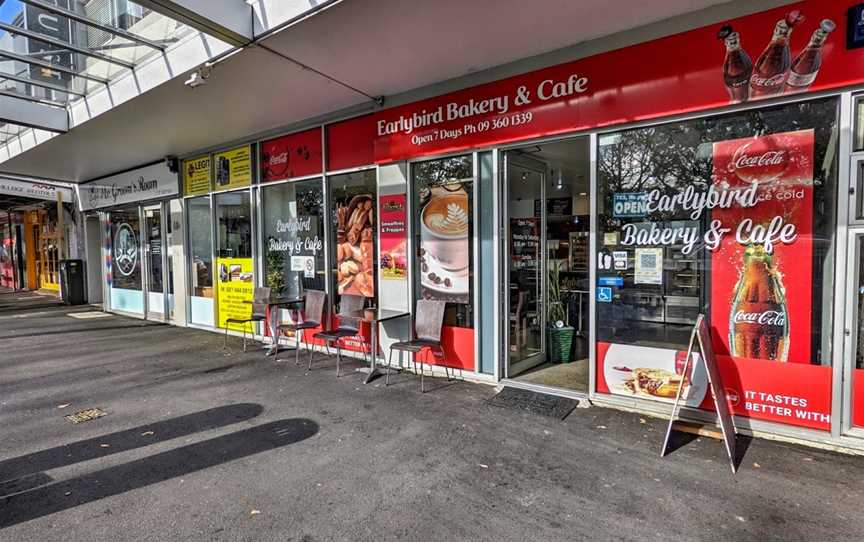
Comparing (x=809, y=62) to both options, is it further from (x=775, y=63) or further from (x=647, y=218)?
(x=647, y=218)

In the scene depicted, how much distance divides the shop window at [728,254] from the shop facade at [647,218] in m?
0.01

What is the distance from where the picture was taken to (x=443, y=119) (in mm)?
4793

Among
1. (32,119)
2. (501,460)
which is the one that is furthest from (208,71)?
(501,460)

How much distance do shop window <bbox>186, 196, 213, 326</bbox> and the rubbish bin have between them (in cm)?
652

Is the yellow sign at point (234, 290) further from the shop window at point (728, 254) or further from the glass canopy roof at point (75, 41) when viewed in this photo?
the shop window at point (728, 254)

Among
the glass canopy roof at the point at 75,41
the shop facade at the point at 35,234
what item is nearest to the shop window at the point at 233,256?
the glass canopy roof at the point at 75,41

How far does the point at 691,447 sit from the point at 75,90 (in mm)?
8154

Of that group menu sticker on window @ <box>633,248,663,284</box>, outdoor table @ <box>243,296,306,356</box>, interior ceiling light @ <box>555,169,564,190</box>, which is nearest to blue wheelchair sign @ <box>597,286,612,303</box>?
menu sticker on window @ <box>633,248,663,284</box>

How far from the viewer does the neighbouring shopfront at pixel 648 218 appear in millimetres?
3088

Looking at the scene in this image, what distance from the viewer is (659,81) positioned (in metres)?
3.58

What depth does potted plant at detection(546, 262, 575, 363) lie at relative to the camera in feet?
17.5

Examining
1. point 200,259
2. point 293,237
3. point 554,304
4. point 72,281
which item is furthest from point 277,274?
point 72,281

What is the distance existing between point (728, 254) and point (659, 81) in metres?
1.52

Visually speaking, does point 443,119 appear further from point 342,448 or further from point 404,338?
point 342,448
